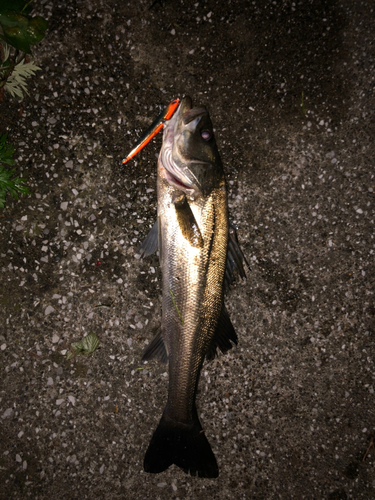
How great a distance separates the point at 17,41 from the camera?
2.59 m

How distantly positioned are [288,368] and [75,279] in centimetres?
240

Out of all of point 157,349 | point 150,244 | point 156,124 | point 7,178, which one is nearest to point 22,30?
point 7,178

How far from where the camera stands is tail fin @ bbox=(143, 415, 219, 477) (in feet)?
8.71

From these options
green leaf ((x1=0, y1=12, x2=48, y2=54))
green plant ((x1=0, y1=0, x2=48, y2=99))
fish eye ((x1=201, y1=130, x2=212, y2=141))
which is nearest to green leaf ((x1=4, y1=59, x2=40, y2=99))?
green plant ((x1=0, y1=0, x2=48, y2=99))

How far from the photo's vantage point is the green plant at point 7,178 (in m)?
2.64

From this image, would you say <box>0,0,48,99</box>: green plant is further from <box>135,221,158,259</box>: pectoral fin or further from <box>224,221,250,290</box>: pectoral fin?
<box>224,221,250,290</box>: pectoral fin

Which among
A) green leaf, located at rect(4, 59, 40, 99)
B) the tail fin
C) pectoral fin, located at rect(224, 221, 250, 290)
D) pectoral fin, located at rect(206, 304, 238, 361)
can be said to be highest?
green leaf, located at rect(4, 59, 40, 99)

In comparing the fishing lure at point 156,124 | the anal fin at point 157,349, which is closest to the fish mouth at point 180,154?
the fishing lure at point 156,124

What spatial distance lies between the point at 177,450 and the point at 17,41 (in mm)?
3994

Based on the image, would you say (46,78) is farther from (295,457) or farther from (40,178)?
(295,457)

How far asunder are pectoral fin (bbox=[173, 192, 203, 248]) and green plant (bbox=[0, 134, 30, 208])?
1529mm

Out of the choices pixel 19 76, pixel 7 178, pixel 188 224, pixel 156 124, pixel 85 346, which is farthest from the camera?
pixel 85 346

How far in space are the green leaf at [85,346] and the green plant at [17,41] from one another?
2450 millimetres

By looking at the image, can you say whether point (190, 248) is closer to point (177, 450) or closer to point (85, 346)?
point (85, 346)
